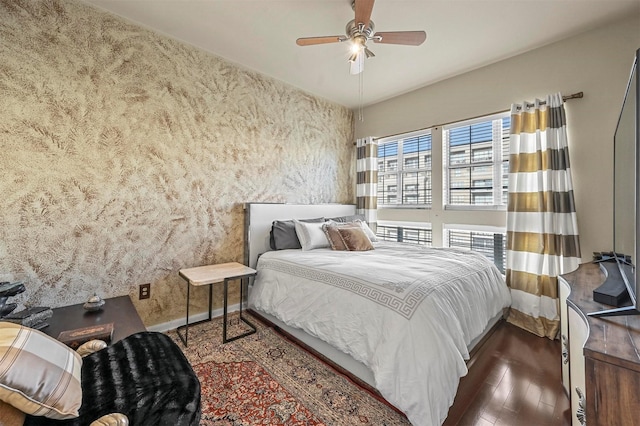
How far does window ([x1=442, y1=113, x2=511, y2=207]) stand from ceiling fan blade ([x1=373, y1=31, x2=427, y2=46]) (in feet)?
5.18

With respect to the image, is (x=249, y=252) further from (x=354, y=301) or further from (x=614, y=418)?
(x=614, y=418)

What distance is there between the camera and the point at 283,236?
119 inches

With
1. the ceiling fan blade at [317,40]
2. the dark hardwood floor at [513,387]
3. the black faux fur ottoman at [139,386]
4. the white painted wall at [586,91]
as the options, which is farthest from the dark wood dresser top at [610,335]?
the ceiling fan blade at [317,40]

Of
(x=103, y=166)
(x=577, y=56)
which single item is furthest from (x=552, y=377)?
(x=103, y=166)


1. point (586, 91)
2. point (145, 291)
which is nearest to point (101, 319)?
point (145, 291)

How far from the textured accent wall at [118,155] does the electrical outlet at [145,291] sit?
0.05 m

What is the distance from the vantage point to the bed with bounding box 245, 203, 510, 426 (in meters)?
1.38

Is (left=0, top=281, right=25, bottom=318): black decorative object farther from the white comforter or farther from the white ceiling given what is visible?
the white ceiling

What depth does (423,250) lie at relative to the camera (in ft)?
8.79

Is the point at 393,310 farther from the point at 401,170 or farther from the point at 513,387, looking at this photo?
the point at 401,170

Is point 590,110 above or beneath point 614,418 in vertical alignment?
above

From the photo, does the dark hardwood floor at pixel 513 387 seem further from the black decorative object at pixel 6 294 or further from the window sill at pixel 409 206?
the black decorative object at pixel 6 294

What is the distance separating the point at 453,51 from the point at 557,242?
211 centimetres

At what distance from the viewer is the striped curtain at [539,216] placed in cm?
240
